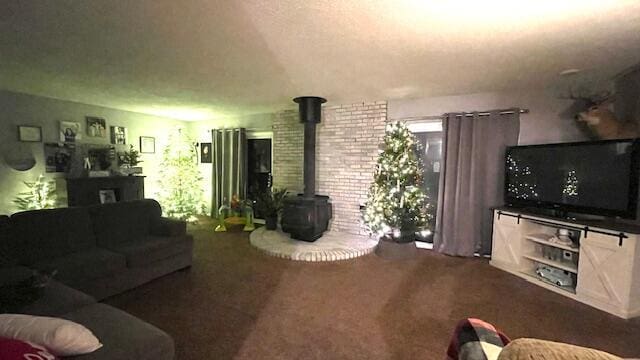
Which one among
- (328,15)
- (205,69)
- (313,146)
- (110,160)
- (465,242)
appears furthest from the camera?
(110,160)

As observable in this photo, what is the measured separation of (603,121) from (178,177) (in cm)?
653

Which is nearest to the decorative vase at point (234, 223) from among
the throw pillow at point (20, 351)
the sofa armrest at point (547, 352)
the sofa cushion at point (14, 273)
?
the sofa cushion at point (14, 273)

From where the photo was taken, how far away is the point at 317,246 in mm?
3818

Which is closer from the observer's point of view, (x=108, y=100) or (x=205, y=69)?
(x=205, y=69)

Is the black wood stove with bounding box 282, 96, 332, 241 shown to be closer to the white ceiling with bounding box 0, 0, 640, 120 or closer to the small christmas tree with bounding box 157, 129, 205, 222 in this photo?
the white ceiling with bounding box 0, 0, 640, 120

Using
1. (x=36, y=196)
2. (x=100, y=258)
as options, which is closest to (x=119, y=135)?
(x=36, y=196)

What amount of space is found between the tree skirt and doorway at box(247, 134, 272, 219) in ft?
4.48

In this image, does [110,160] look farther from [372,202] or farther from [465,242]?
[465,242]

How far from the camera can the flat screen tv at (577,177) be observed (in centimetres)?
250

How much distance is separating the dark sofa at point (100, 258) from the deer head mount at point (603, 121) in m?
4.30

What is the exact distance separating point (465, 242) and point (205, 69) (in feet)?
13.0

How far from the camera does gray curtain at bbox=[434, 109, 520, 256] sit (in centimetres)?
359

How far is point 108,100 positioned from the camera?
4355 mm

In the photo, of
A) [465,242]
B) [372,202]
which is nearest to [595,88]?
[465,242]
